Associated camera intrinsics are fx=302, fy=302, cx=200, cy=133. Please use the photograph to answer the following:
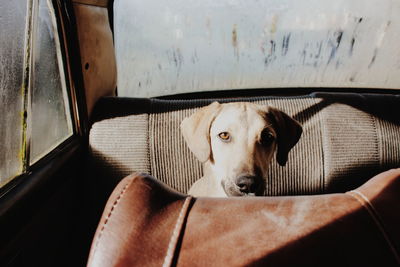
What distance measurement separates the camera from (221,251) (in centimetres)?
63

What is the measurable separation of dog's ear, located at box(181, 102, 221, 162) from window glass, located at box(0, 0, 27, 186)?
0.93 metres

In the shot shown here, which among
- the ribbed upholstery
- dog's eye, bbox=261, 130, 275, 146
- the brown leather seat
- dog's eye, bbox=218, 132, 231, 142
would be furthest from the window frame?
dog's eye, bbox=261, 130, 275, 146

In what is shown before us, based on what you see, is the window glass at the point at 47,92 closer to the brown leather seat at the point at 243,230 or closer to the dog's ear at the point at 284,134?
the brown leather seat at the point at 243,230

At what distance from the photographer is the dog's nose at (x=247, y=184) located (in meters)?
1.63

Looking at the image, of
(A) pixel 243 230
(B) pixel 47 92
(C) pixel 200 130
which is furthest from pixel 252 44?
(A) pixel 243 230

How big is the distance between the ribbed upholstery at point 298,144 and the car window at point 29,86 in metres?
0.33

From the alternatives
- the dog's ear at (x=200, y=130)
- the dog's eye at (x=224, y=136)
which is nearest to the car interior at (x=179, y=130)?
the dog's ear at (x=200, y=130)

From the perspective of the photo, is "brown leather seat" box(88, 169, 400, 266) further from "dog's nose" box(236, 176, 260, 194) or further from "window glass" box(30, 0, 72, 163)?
"window glass" box(30, 0, 72, 163)

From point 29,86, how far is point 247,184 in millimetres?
1202

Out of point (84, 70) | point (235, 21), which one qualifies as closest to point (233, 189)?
point (84, 70)

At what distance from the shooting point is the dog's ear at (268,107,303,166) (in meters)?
1.96

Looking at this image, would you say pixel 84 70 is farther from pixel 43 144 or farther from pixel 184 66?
pixel 184 66

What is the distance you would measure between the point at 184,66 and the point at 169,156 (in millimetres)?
875

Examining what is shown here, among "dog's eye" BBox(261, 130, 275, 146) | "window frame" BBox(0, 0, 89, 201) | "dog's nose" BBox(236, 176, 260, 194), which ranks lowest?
"dog's nose" BBox(236, 176, 260, 194)
